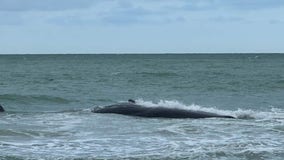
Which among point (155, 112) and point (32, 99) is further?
point (32, 99)

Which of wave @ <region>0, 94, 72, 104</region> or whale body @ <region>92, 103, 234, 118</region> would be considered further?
wave @ <region>0, 94, 72, 104</region>

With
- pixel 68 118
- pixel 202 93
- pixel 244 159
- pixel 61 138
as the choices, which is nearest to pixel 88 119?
pixel 68 118

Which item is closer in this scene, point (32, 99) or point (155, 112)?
point (155, 112)

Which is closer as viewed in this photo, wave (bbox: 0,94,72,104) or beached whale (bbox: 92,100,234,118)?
beached whale (bbox: 92,100,234,118)

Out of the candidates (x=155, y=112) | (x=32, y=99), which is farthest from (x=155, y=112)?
(x=32, y=99)

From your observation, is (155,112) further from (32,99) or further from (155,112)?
(32,99)

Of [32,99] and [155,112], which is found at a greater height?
[32,99]

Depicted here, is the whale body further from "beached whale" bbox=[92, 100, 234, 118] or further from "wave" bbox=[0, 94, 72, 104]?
"wave" bbox=[0, 94, 72, 104]

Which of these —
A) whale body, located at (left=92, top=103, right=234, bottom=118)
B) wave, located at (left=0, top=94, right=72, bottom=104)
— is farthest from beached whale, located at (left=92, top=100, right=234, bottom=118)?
wave, located at (left=0, top=94, right=72, bottom=104)

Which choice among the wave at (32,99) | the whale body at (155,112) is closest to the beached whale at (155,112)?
the whale body at (155,112)

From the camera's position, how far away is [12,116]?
Answer: 22.3 m

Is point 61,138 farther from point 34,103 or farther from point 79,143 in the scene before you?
point 34,103

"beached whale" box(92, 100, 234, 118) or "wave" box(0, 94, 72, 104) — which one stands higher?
"wave" box(0, 94, 72, 104)

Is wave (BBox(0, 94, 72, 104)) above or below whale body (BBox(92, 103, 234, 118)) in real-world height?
above
